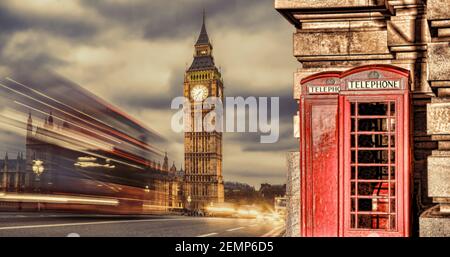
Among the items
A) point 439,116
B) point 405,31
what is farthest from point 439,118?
point 405,31

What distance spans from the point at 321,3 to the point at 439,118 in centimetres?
269

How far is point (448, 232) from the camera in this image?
8102 millimetres

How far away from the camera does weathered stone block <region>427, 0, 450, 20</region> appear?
7.63 meters

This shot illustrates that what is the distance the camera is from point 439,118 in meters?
7.94

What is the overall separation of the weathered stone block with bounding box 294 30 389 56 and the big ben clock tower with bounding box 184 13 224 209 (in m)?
112

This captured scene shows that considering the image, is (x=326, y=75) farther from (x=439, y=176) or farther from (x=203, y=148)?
(x=203, y=148)

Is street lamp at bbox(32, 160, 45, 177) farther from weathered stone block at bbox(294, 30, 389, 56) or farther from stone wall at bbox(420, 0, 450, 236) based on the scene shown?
stone wall at bbox(420, 0, 450, 236)

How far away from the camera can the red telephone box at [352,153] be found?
27.8 feet

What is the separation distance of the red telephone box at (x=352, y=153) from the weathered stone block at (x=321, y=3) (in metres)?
1.32

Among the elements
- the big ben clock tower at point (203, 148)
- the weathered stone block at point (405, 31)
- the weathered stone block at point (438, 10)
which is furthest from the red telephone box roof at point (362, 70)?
the big ben clock tower at point (203, 148)

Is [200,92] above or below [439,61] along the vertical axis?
above
